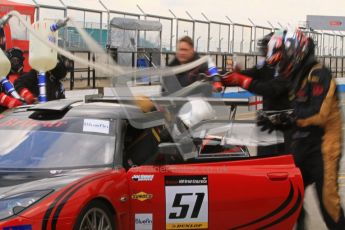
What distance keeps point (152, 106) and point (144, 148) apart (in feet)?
1.17

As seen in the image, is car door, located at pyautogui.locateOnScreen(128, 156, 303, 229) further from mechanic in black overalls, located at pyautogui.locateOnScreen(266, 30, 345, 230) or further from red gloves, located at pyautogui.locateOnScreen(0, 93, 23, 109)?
red gloves, located at pyautogui.locateOnScreen(0, 93, 23, 109)

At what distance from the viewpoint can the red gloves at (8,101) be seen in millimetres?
7062

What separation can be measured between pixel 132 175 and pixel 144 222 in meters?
0.36

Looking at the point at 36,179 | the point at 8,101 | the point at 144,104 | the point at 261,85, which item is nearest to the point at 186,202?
the point at 144,104

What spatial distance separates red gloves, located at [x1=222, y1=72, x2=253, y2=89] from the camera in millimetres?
5750

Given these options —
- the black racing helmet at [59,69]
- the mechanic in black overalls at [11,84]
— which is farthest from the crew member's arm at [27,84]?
the black racing helmet at [59,69]

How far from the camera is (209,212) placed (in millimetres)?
4621

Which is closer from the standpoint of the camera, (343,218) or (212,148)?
(343,218)

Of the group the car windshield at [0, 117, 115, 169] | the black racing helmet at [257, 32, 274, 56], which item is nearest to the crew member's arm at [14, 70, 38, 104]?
the car windshield at [0, 117, 115, 169]

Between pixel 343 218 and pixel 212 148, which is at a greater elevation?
pixel 212 148

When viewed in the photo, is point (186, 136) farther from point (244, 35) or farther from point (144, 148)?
point (244, 35)

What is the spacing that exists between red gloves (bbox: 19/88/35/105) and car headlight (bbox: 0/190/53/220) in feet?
10.9

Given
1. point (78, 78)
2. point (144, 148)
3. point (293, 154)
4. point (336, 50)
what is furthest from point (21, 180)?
point (336, 50)

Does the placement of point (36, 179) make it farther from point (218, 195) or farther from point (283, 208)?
point (283, 208)
